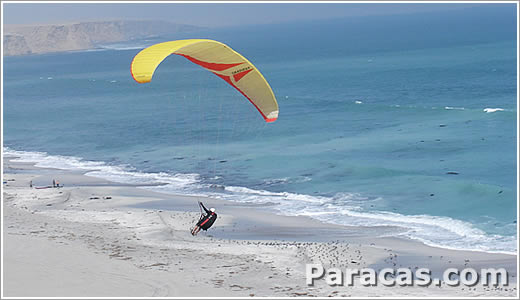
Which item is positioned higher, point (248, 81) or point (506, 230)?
point (248, 81)

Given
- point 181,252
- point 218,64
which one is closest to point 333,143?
point 218,64

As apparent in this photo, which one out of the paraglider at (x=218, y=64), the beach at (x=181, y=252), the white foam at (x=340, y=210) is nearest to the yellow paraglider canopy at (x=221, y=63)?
the paraglider at (x=218, y=64)

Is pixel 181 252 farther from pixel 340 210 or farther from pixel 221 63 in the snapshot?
pixel 340 210

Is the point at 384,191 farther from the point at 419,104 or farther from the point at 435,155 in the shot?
the point at 419,104

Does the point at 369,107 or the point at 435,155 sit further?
the point at 369,107

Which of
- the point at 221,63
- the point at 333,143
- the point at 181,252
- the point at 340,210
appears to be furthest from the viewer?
the point at 333,143

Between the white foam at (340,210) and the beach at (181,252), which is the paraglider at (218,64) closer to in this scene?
the beach at (181,252)

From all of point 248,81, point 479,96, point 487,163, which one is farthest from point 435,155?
point 479,96
